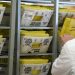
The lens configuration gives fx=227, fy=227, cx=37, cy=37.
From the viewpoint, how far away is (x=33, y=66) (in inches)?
90.0

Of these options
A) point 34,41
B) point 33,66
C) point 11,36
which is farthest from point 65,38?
point 11,36

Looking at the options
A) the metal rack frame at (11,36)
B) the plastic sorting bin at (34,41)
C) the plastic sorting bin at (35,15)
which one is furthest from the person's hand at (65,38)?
the metal rack frame at (11,36)

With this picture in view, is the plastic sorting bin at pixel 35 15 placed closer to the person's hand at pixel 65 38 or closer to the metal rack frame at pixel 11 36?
the metal rack frame at pixel 11 36

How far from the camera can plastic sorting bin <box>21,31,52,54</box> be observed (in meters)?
2.28

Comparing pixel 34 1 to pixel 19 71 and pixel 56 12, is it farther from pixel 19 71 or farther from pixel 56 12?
pixel 19 71

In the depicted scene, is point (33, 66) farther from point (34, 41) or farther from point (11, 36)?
point (11, 36)

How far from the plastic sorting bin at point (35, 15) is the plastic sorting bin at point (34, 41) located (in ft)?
0.32

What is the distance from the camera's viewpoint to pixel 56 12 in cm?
Result: 233

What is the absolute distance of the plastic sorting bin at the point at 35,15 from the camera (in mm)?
2250

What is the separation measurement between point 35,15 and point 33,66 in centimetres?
51

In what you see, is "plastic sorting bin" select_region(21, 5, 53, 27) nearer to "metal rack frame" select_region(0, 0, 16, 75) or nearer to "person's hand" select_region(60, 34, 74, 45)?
"metal rack frame" select_region(0, 0, 16, 75)

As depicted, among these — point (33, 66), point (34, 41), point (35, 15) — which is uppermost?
point (35, 15)

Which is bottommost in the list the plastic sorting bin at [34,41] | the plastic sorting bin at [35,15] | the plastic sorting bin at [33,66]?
the plastic sorting bin at [33,66]

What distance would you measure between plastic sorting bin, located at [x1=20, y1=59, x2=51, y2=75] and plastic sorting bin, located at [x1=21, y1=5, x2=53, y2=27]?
37 centimetres
